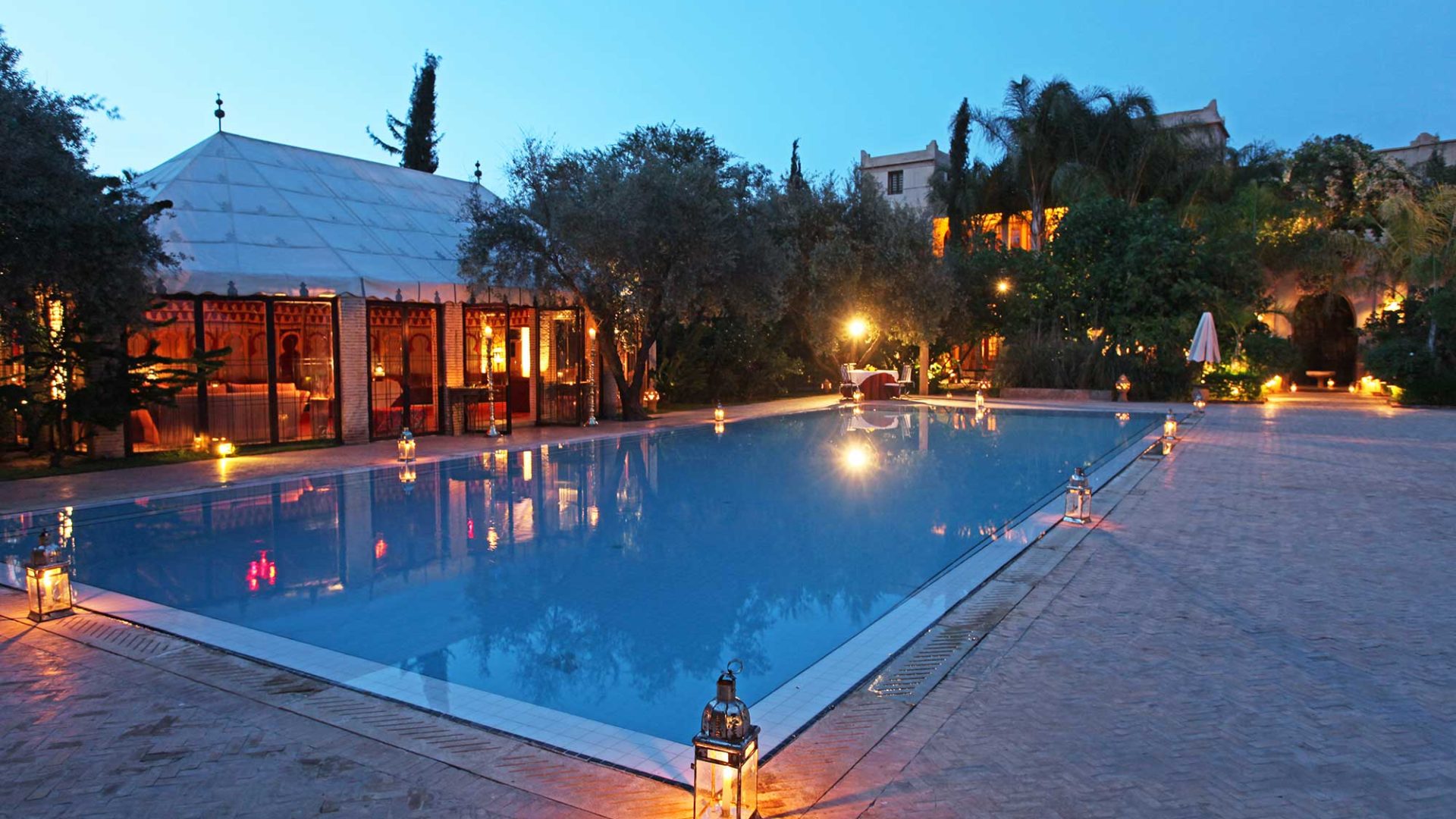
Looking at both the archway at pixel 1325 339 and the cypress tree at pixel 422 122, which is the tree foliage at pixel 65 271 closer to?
the cypress tree at pixel 422 122

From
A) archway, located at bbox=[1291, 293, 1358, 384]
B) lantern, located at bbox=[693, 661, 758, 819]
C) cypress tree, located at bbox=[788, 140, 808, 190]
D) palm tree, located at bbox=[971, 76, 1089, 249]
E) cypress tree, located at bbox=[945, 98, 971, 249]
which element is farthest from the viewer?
cypress tree, located at bbox=[945, 98, 971, 249]

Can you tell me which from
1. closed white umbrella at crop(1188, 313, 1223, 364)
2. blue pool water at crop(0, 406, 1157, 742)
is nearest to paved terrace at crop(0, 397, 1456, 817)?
blue pool water at crop(0, 406, 1157, 742)

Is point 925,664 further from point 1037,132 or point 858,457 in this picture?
point 1037,132

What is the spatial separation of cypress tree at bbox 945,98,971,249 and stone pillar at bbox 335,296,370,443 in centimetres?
2329

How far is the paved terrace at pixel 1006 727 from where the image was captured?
3.30 meters

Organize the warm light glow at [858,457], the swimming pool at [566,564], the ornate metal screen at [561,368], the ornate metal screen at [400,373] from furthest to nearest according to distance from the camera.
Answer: the ornate metal screen at [561,368], the ornate metal screen at [400,373], the warm light glow at [858,457], the swimming pool at [566,564]

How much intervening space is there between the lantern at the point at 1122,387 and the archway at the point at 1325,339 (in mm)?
10128

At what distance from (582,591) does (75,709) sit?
3047mm

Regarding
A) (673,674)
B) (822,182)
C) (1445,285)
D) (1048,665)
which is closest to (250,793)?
(673,674)

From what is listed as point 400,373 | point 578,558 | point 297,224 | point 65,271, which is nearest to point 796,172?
point 400,373

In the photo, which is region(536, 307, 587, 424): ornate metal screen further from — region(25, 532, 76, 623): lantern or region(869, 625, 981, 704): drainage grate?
region(869, 625, 981, 704): drainage grate

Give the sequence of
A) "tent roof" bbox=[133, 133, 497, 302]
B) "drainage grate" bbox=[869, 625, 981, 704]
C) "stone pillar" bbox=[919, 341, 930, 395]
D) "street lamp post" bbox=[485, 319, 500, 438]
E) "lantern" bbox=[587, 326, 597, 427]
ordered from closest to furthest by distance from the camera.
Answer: "drainage grate" bbox=[869, 625, 981, 704] → "tent roof" bbox=[133, 133, 497, 302] → "street lamp post" bbox=[485, 319, 500, 438] → "lantern" bbox=[587, 326, 597, 427] → "stone pillar" bbox=[919, 341, 930, 395]

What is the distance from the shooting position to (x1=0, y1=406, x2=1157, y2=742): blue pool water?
5.09 meters

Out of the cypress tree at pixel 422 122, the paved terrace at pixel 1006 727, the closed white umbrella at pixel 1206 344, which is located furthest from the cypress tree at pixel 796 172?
the paved terrace at pixel 1006 727
